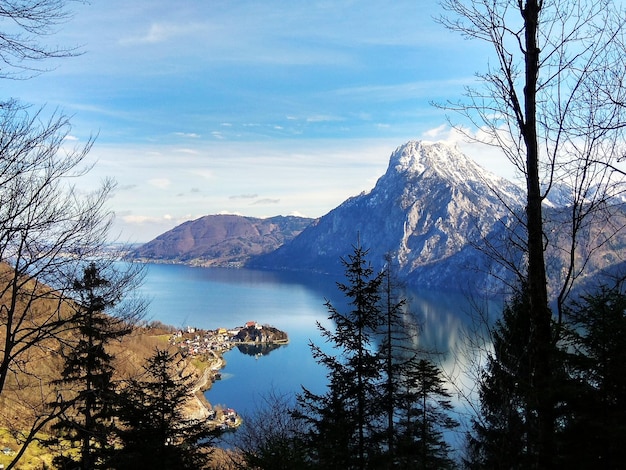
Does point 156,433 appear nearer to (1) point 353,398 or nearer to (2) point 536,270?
(1) point 353,398

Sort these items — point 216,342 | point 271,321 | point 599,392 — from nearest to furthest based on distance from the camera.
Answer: point 599,392
point 216,342
point 271,321

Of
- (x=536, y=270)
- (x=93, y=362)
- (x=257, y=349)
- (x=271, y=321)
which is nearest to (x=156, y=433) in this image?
(x=93, y=362)

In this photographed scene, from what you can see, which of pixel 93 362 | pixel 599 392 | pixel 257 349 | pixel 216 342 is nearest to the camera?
pixel 599 392

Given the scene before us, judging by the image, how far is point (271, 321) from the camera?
7081cm

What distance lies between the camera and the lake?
3828 centimetres

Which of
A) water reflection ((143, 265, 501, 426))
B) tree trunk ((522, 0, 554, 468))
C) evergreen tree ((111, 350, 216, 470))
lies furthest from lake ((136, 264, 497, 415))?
evergreen tree ((111, 350, 216, 470))

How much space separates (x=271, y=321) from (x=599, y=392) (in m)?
68.0

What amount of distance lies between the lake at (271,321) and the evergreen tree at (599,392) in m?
1.29

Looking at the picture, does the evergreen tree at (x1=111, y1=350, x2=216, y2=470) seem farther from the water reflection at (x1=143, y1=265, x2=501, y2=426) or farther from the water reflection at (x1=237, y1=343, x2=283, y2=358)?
the water reflection at (x1=237, y1=343, x2=283, y2=358)

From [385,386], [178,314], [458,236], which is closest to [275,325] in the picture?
[178,314]

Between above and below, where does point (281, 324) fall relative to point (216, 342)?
above

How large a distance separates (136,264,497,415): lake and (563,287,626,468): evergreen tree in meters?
1.29

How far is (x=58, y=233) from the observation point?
4137 mm

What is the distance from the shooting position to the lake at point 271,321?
38.3 meters
